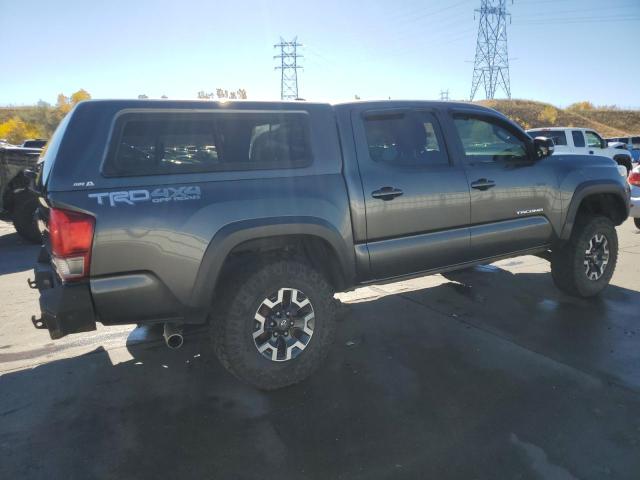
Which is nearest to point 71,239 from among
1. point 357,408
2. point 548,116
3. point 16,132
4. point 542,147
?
point 357,408

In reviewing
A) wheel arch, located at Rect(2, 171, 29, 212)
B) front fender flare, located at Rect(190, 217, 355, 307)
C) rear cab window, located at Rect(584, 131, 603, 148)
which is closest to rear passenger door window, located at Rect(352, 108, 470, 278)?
front fender flare, located at Rect(190, 217, 355, 307)

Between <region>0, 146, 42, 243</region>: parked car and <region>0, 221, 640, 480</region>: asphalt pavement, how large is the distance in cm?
445

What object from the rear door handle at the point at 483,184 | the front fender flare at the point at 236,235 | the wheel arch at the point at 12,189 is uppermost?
the wheel arch at the point at 12,189

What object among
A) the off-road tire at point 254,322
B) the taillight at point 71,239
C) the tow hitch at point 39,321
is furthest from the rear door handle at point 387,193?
the tow hitch at point 39,321

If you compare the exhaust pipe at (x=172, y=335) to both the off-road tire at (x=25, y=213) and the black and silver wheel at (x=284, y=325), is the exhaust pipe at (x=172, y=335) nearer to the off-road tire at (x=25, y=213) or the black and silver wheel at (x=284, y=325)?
the black and silver wheel at (x=284, y=325)

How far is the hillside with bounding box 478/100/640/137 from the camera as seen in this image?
58344 mm

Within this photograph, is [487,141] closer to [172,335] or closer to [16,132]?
[172,335]

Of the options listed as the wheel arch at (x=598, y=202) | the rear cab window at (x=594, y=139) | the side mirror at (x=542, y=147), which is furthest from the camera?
the rear cab window at (x=594, y=139)

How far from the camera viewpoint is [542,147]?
4449mm

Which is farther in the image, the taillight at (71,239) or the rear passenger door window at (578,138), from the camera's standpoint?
the rear passenger door window at (578,138)

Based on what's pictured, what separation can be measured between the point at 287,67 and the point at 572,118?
38911 millimetres

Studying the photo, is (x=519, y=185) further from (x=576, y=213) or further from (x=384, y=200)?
(x=384, y=200)

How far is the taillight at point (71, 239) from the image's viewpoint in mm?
2549

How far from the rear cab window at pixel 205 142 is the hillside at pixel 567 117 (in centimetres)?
5896
